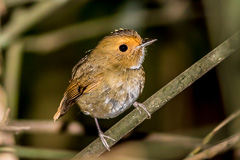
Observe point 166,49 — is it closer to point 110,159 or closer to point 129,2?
point 129,2

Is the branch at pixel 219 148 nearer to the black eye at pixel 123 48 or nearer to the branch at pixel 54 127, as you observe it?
the black eye at pixel 123 48

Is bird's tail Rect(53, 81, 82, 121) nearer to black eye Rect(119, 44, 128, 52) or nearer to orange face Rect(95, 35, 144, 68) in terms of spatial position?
orange face Rect(95, 35, 144, 68)

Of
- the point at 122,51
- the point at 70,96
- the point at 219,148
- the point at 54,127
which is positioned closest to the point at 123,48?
the point at 122,51

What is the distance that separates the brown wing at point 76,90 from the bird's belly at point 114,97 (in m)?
0.05

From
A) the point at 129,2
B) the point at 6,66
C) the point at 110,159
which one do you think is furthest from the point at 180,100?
the point at 110,159

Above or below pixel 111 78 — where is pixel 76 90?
below

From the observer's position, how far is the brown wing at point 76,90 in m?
3.36

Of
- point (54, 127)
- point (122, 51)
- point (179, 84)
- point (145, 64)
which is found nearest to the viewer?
point (179, 84)

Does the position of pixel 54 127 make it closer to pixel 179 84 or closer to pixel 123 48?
pixel 123 48

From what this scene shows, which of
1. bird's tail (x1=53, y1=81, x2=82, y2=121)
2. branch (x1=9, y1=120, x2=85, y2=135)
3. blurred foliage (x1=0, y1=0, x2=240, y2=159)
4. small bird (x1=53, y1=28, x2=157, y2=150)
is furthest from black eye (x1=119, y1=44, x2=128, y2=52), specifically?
blurred foliage (x1=0, y1=0, x2=240, y2=159)

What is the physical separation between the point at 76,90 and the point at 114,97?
41 centimetres

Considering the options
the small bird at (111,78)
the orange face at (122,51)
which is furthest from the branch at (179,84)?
the orange face at (122,51)

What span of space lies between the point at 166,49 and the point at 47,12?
1746mm

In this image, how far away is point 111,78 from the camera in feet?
10.8
